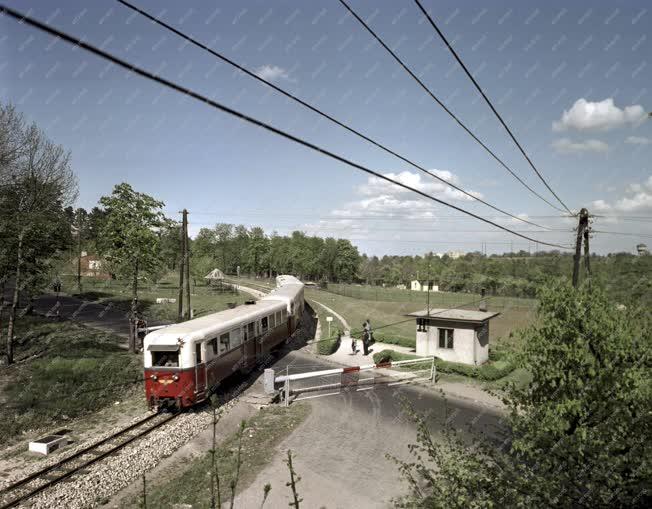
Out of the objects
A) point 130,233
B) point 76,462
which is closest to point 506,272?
point 130,233

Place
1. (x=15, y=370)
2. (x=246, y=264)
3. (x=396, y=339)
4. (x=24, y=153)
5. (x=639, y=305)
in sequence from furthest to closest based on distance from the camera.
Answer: (x=246, y=264) < (x=396, y=339) < (x=24, y=153) < (x=15, y=370) < (x=639, y=305)

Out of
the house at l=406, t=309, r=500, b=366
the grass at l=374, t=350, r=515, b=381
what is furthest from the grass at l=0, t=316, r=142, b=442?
the house at l=406, t=309, r=500, b=366

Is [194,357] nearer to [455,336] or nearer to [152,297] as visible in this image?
[455,336]

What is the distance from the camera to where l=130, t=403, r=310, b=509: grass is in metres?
10.3

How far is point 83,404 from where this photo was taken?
53.9ft

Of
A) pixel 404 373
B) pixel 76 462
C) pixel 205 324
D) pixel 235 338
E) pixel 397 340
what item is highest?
pixel 205 324

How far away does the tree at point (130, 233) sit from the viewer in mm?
21672

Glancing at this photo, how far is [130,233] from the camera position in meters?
21.7

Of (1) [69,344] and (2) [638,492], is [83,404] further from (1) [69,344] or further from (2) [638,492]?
(2) [638,492]

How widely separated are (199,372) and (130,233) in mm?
10071

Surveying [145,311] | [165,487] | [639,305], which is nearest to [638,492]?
[639,305]

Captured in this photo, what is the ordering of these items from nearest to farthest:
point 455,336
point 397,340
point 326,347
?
point 455,336 < point 326,347 < point 397,340

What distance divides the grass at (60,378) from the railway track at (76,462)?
301 centimetres

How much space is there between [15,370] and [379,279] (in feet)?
373
